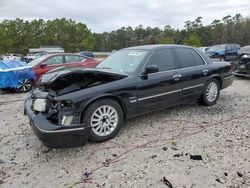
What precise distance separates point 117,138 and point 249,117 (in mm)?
2810

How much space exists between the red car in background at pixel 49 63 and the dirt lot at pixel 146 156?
13.8 feet

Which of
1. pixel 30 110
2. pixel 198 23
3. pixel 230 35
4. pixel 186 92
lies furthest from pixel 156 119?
pixel 198 23

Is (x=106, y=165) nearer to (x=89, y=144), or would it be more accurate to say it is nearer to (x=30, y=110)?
(x=89, y=144)

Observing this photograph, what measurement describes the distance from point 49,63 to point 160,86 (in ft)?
20.4

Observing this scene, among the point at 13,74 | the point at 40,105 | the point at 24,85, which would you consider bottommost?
the point at 24,85

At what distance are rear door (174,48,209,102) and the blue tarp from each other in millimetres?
6021

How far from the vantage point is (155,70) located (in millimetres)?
4777

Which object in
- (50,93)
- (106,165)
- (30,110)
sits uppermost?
(50,93)

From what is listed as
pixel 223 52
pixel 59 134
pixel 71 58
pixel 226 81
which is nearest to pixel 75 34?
pixel 223 52

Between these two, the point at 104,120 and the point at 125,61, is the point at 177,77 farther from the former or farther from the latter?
the point at 104,120

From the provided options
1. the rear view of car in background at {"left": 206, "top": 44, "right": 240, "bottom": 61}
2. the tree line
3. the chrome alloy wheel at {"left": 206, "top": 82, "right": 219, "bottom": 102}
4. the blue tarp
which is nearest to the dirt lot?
the chrome alloy wheel at {"left": 206, "top": 82, "right": 219, "bottom": 102}

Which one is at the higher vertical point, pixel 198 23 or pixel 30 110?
pixel 198 23

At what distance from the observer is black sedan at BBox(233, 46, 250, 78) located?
33.0 ft

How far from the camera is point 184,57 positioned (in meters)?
5.74
